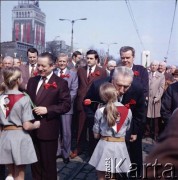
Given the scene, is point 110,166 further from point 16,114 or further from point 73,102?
point 73,102

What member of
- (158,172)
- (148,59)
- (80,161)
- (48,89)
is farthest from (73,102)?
(148,59)

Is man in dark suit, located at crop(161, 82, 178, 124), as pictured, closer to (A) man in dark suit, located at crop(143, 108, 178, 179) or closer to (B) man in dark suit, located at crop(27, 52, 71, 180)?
(B) man in dark suit, located at crop(27, 52, 71, 180)

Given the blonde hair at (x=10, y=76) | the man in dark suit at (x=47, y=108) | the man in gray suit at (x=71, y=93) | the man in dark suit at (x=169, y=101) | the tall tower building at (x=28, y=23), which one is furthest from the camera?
the tall tower building at (x=28, y=23)

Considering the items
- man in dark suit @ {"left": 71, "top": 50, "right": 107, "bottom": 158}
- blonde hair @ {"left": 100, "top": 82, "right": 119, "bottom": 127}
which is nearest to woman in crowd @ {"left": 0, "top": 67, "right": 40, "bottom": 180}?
blonde hair @ {"left": 100, "top": 82, "right": 119, "bottom": 127}

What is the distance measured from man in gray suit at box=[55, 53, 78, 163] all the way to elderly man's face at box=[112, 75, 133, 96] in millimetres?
2457

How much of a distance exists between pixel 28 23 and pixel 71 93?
476ft

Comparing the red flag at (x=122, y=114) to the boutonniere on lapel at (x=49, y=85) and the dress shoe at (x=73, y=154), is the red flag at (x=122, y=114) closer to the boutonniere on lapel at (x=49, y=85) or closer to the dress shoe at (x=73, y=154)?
the boutonniere on lapel at (x=49, y=85)

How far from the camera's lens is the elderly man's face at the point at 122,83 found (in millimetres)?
3531

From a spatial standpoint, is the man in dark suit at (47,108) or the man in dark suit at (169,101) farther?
the man in dark suit at (169,101)

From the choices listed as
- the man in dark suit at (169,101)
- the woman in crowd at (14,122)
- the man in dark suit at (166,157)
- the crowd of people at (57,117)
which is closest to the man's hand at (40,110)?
the crowd of people at (57,117)

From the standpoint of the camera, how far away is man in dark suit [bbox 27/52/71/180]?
4066mm

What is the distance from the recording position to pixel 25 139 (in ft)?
12.5

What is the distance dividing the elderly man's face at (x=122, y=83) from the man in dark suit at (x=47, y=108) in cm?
91

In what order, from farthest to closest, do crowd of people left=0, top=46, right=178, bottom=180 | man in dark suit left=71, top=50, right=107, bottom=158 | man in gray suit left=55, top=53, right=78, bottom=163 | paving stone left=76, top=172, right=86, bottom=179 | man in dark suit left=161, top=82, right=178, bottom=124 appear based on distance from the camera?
man in dark suit left=71, top=50, right=107, bottom=158 < man in gray suit left=55, top=53, right=78, bottom=163 < paving stone left=76, top=172, right=86, bottom=179 < man in dark suit left=161, top=82, right=178, bottom=124 < crowd of people left=0, top=46, right=178, bottom=180
